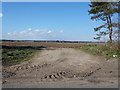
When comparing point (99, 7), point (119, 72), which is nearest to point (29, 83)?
point (119, 72)

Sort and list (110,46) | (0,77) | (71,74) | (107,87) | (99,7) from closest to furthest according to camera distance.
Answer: (107,87)
(0,77)
(71,74)
(110,46)
(99,7)

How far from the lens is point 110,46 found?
49.9 ft

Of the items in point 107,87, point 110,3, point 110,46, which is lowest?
point 107,87

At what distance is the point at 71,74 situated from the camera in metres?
7.37

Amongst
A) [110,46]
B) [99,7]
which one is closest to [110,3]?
[99,7]

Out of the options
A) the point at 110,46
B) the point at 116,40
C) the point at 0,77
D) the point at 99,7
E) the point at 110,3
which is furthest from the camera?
the point at 99,7

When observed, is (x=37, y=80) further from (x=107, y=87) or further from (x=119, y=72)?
(x=119, y=72)

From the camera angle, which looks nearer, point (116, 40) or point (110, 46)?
point (116, 40)

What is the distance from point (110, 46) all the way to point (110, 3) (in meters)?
6.54

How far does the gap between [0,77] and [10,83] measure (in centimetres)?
105

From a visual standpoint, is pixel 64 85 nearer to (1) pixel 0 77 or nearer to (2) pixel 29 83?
(2) pixel 29 83

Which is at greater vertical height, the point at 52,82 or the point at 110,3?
the point at 110,3

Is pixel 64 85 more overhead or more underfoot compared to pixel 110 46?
more underfoot

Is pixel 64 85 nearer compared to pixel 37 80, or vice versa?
pixel 64 85
